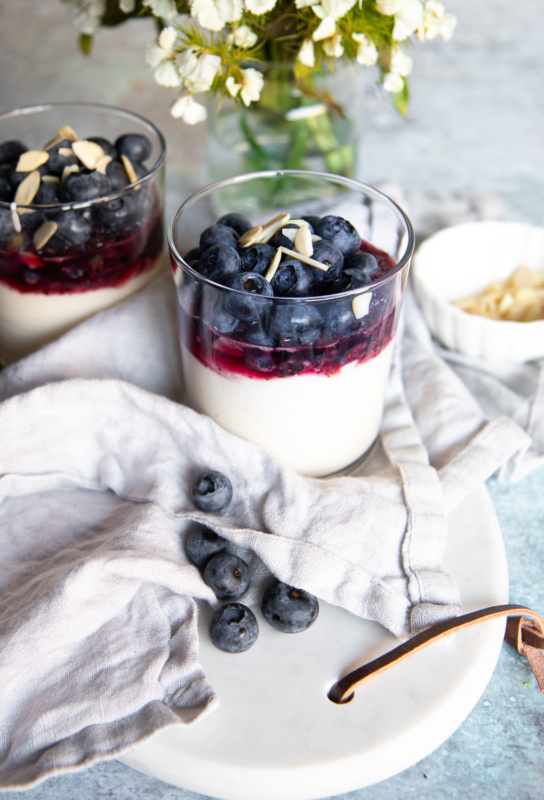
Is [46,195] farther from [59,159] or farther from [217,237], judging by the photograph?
[217,237]

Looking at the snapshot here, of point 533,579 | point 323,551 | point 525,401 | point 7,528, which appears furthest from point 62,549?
point 525,401

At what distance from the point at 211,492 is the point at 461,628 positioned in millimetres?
323

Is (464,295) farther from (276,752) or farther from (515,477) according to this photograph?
(276,752)

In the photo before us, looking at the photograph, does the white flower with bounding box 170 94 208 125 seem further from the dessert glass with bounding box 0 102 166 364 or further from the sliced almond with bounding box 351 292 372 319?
the sliced almond with bounding box 351 292 372 319

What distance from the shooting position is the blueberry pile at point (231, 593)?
79cm

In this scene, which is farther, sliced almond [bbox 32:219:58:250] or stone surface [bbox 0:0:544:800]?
sliced almond [bbox 32:219:58:250]

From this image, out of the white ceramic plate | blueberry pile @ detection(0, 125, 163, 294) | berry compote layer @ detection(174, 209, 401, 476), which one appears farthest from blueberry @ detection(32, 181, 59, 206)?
the white ceramic plate

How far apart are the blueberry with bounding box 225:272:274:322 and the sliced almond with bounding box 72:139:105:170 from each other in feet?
1.10

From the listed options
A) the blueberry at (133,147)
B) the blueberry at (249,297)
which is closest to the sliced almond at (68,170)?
the blueberry at (133,147)

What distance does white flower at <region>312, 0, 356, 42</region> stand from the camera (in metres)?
0.84

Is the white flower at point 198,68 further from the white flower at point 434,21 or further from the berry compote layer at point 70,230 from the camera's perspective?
the white flower at point 434,21

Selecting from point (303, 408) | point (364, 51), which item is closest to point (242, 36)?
point (364, 51)

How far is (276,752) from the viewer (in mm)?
706

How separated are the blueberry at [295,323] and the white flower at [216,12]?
35 cm
